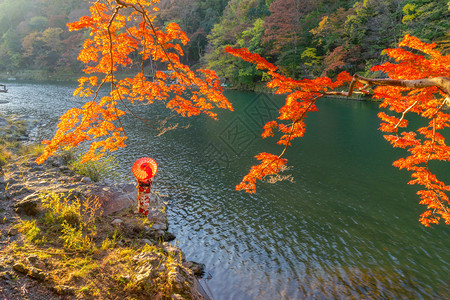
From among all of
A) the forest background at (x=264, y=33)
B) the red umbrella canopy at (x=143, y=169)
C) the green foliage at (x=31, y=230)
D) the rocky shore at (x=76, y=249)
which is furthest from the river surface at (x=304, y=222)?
Result: the forest background at (x=264, y=33)

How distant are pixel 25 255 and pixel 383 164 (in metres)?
13.2

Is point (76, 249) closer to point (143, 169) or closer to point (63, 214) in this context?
point (63, 214)

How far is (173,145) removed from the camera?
1383 centimetres

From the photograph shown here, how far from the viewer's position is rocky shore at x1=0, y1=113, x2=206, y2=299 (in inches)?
117

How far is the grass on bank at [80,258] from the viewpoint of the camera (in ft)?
10.2

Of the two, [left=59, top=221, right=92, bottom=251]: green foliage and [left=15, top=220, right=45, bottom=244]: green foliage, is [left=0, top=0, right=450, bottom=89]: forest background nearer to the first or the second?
[left=59, top=221, right=92, bottom=251]: green foliage

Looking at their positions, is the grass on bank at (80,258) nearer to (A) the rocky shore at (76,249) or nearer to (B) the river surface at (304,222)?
(A) the rocky shore at (76,249)

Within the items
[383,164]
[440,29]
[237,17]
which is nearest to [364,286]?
[383,164]

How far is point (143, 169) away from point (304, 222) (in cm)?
491

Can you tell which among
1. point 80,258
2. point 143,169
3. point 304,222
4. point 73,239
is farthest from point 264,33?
point 80,258

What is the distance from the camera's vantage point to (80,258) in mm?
3574

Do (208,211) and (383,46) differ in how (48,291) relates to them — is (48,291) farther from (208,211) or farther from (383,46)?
(383,46)

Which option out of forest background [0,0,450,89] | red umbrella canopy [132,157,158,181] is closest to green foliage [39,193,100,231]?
red umbrella canopy [132,157,158,181]

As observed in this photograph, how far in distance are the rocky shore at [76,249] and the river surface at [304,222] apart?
41.9 inches
